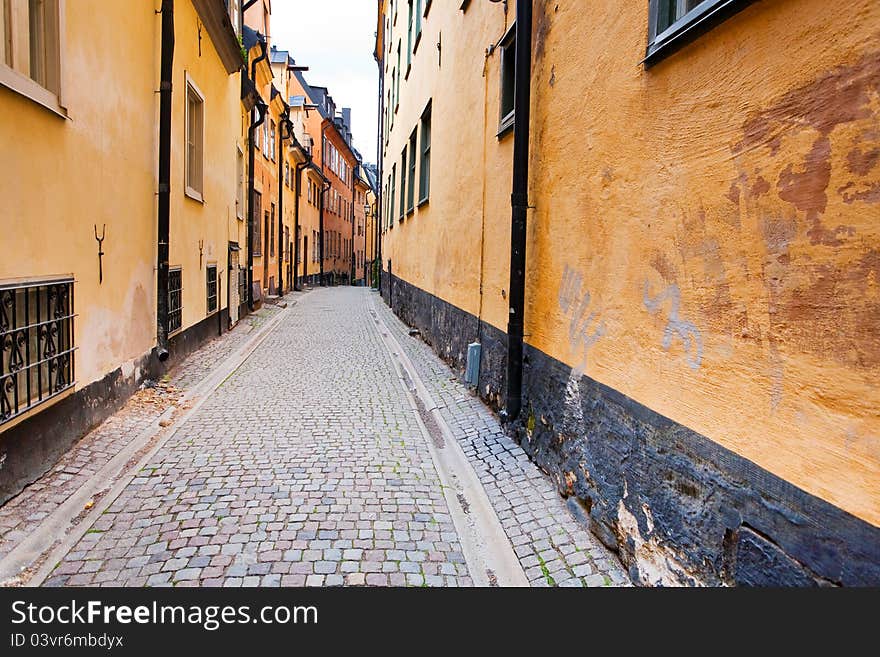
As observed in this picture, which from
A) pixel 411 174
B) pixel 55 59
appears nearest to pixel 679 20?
pixel 55 59

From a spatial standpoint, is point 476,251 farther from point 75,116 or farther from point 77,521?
point 77,521

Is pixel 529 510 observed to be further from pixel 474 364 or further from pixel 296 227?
pixel 296 227

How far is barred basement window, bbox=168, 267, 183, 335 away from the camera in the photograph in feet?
28.9

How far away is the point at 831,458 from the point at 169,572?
303cm

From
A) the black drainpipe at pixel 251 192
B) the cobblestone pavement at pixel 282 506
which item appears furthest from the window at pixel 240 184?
the cobblestone pavement at pixel 282 506

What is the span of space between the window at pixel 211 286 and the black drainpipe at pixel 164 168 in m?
3.25

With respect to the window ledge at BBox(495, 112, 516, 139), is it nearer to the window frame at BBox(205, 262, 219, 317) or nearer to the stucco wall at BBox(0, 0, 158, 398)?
the stucco wall at BBox(0, 0, 158, 398)

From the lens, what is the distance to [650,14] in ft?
11.4

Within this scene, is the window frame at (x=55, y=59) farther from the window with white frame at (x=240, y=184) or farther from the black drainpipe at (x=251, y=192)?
the black drainpipe at (x=251, y=192)

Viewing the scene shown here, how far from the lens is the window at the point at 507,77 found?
644 centimetres

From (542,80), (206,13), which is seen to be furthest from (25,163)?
(206,13)

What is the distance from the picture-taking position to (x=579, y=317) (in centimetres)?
433

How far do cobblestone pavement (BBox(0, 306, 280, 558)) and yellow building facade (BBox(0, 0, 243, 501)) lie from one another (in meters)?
0.10

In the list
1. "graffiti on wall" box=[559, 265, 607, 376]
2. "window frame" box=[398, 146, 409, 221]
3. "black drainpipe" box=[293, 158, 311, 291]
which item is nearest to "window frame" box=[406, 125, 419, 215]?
"window frame" box=[398, 146, 409, 221]
